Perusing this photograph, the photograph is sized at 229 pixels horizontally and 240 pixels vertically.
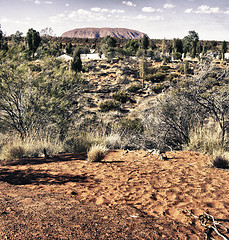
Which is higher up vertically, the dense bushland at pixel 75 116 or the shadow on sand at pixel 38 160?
the dense bushland at pixel 75 116

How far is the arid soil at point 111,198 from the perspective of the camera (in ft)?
6.78

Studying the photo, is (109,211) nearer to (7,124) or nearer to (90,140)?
(90,140)

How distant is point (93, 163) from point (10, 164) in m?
1.99

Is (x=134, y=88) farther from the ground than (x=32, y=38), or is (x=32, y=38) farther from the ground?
(x=32, y=38)

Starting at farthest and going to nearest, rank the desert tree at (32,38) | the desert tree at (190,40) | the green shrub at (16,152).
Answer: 1. the desert tree at (190,40)
2. the desert tree at (32,38)
3. the green shrub at (16,152)

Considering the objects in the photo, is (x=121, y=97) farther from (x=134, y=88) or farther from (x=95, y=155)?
(x=95, y=155)

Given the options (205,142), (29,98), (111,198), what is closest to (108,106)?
(29,98)

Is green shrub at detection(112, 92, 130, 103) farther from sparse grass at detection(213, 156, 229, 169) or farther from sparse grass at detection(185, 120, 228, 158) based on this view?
sparse grass at detection(213, 156, 229, 169)

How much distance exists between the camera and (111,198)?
298 cm

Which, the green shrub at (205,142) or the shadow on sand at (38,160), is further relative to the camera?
the green shrub at (205,142)

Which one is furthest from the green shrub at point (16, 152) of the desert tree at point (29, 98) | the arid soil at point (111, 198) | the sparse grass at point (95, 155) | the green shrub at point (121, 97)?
the green shrub at point (121, 97)

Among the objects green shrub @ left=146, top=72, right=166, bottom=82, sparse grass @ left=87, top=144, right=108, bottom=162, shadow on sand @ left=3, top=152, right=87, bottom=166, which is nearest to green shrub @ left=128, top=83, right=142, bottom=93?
green shrub @ left=146, top=72, right=166, bottom=82

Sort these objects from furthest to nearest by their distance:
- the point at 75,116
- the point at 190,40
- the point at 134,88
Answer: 1. the point at 190,40
2. the point at 134,88
3. the point at 75,116

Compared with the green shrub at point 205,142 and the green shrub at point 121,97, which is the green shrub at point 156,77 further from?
the green shrub at point 205,142
